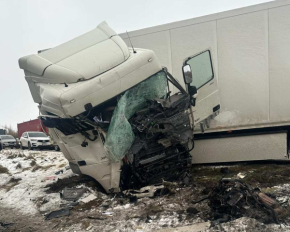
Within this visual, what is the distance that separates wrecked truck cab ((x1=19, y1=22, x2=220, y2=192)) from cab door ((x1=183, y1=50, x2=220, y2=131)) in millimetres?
208

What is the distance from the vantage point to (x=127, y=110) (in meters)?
4.73

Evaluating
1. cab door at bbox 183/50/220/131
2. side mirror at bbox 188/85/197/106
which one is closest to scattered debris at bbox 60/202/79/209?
cab door at bbox 183/50/220/131

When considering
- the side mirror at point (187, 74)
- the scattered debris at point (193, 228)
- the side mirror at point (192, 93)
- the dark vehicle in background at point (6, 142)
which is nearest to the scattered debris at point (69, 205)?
the scattered debris at point (193, 228)

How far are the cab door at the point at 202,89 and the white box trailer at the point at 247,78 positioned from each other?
1.40 ft

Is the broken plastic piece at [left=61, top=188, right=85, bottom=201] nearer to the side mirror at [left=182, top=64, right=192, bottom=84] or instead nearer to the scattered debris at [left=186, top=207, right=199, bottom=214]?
the scattered debris at [left=186, top=207, right=199, bottom=214]

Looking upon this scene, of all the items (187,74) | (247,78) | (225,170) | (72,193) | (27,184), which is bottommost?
(27,184)

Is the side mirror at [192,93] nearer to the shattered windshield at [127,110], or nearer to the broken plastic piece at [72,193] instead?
the shattered windshield at [127,110]

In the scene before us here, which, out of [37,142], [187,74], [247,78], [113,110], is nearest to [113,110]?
[113,110]

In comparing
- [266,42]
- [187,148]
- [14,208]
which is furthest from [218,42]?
[14,208]

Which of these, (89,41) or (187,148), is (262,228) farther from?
(89,41)

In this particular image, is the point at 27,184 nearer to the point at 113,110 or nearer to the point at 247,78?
the point at 113,110

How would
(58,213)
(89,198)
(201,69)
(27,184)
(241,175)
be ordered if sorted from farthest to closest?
(27,184) < (201,69) < (241,175) < (89,198) < (58,213)

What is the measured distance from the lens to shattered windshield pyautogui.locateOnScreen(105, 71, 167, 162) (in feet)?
15.0

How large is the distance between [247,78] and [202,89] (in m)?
1.27
